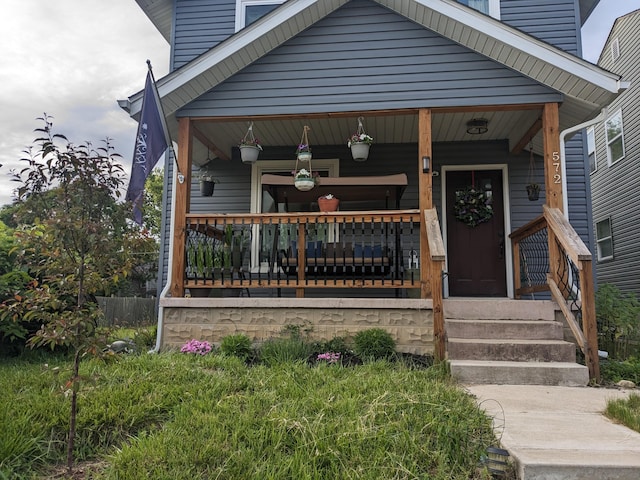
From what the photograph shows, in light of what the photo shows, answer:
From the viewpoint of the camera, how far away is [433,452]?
A: 91.4 inches

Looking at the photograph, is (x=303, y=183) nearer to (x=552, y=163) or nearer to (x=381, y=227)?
(x=381, y=227)

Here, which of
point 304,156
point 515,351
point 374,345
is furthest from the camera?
point 304,156

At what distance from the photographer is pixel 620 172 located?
11516 millimetres

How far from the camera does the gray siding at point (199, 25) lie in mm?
7773

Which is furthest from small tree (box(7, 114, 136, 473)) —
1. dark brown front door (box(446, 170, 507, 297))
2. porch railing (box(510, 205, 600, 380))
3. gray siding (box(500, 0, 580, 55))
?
gray siding (box(500, 0, 580, 55))

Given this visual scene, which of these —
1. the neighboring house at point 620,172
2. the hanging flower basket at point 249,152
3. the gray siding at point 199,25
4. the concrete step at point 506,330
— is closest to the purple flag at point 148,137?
the hanging flower basket at point 249,152

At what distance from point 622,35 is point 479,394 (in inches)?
486

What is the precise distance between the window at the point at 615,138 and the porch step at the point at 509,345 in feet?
28.9

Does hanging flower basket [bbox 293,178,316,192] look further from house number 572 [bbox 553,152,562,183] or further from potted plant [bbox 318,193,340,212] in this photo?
house number 572 [bbox 553,152,562,183]

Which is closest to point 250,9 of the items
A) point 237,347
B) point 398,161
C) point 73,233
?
point 398,161

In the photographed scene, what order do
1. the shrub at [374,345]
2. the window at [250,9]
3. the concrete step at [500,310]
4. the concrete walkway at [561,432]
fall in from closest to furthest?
the concrete walkway at [561,432]
the shrub at [374,345]
the concrete step at [500,310]
the window at [250,9]

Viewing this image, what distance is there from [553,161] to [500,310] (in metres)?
1.76

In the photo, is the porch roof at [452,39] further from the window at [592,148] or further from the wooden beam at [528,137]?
the window at [592,148]

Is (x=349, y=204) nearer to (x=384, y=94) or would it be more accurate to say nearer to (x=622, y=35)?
(x=384, y=94)
